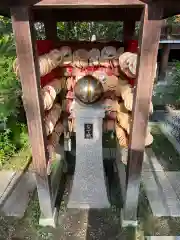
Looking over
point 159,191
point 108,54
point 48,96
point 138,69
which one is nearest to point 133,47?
point 108,54

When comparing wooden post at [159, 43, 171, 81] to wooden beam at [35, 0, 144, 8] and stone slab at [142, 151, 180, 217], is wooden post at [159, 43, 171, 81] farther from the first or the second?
wooden beam at [35, 0, 144, 8]

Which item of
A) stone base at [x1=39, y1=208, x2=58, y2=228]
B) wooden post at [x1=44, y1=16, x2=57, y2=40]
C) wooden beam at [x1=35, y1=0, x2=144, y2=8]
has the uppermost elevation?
wooden beam at [x1=35, y1=0, x2=144, y2=8]

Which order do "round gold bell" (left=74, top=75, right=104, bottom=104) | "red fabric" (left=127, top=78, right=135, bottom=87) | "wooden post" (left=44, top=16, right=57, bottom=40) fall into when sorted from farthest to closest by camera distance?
"wooden post" (left=44, top=16, right=57, bottom=40) < "red fabric" (left=127, top=78, right=135, bottom=87) < "round gold bell" (left=74, top=75, right=104, bottom=104)

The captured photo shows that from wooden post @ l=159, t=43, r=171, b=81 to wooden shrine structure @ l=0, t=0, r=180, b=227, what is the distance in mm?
6775

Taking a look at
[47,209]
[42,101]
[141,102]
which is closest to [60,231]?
[47,209]

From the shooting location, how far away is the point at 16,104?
4172 millimetres

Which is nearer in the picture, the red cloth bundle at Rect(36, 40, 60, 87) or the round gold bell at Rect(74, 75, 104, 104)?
the round gold bell at Rect(74, 75, 104, 104)

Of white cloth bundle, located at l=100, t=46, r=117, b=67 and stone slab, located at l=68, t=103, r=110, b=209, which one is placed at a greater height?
white cloth bundle, located at l=100, t=46, r=117, b=67

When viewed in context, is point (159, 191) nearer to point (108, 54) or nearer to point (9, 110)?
point (108, 54)

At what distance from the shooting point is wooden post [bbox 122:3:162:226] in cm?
182

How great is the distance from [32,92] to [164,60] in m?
8.26

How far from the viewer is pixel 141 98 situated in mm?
2125

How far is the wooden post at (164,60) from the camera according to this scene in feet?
29.7

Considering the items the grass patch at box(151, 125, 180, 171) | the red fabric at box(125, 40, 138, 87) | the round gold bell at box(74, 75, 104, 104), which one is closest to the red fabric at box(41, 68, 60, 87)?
the round gold bell at box(74, 75, 104, 104)
